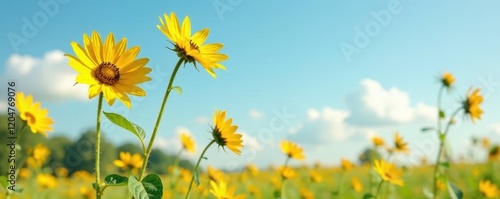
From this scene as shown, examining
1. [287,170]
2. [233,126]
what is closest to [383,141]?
[287,170]

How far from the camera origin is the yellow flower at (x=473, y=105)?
3732mm

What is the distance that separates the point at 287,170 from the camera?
3580 millimetres

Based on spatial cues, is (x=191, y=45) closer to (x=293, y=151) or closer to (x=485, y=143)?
(x=293, y=151)

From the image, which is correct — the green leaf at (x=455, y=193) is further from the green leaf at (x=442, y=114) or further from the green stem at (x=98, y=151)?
the green stem at (x=98, y=151)

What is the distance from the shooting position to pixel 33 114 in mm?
2457

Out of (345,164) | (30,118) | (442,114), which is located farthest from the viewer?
(345,164)

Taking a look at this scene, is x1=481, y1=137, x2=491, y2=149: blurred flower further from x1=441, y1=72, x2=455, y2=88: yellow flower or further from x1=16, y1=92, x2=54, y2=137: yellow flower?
x1=16, y1=92, x2=54, y2=137: yellow flower

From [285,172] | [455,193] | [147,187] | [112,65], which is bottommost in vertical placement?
[455,193]

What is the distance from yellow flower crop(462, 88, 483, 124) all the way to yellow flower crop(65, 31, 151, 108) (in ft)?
9.90

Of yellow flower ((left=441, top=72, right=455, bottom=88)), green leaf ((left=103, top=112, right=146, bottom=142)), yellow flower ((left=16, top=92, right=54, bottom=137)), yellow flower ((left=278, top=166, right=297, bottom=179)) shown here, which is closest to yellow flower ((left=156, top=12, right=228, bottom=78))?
green leaf ((left=103, top=112, right=146, bottom=142))

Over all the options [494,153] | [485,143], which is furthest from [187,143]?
[485,143]

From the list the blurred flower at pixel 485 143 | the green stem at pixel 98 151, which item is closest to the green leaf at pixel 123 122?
the green stem at pixel 98 151

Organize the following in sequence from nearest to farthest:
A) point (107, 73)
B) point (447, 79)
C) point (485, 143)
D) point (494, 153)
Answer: point (107, 73) → point (447, 79) → point (494, 153) → point (485, 143)

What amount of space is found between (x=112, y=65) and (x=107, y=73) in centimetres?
4
